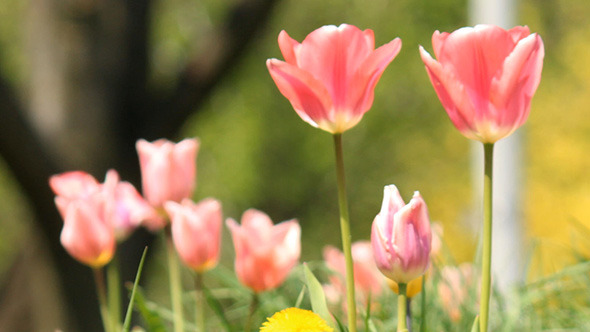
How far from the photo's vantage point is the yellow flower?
17.5 inches

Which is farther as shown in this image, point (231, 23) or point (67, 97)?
point (67, 97)

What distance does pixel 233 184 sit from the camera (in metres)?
8.88

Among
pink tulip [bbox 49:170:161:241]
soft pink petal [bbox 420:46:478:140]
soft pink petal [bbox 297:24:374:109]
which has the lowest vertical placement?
pink tulip [bbox 49:170:161:241]

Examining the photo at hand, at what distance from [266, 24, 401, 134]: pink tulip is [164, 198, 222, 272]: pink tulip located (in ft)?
0.57

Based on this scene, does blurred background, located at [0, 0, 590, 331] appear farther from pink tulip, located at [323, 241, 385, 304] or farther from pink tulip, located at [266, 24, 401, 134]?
pink tulip, located at [266, 24, 401, 134]

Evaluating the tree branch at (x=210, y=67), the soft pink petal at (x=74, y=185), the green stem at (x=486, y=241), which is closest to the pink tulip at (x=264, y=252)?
the soft pink petal at (x=74, y=185)

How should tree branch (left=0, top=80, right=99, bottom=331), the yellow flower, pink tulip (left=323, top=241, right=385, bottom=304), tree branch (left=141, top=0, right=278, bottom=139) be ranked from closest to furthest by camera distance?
the yellow flower < pink tulip (left=323, top=241, right=385, bottom=304) < tree branch (left=0, top=80, right=99, bottom=331) < tree branch (left=141, top=0, right=278, bottom=139)

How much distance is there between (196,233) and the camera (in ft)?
2.07

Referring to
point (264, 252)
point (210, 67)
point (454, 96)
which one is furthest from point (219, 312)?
point (210, 67)

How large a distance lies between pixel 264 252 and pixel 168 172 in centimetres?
10

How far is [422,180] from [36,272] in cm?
653

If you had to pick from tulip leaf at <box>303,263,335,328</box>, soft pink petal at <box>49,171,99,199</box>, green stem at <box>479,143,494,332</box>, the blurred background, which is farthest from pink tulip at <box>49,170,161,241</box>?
the blurred background

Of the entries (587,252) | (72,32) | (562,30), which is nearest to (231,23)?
(72,32)

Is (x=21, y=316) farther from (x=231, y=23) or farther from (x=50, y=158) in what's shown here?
(x=231, y=23)
